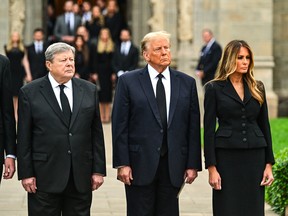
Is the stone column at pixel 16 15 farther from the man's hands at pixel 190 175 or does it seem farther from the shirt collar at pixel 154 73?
the man's hands at pixel 190 175

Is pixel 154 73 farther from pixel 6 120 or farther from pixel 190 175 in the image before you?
pixel 6 120

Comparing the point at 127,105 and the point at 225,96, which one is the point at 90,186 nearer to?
the point at 127,105

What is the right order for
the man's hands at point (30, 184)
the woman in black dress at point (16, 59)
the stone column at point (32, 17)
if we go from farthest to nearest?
the stone column at point (32, 17) < the woman in black dress at point (16, 59) < the man's hands at point (30, 184)

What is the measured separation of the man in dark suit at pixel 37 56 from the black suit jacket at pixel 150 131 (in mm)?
12331

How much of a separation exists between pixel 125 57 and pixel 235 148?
1267 cm

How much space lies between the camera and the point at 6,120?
28.3 feet

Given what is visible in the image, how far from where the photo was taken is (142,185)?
27.8 feet

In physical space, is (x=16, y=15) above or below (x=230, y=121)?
above

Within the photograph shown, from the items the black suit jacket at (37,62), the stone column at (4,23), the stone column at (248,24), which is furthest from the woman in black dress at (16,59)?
the stone column at (248,24)

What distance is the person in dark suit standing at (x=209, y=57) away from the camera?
21234mm

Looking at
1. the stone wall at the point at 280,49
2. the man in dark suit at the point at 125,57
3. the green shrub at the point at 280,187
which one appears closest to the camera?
the green shrub at the point at 280,187

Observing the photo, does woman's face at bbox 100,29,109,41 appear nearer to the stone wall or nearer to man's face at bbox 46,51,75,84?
the stone wall

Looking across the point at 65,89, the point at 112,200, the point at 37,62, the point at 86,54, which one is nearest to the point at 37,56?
the point at 37,62

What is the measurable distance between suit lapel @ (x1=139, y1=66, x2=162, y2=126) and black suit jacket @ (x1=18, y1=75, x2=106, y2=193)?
1.83 feet
